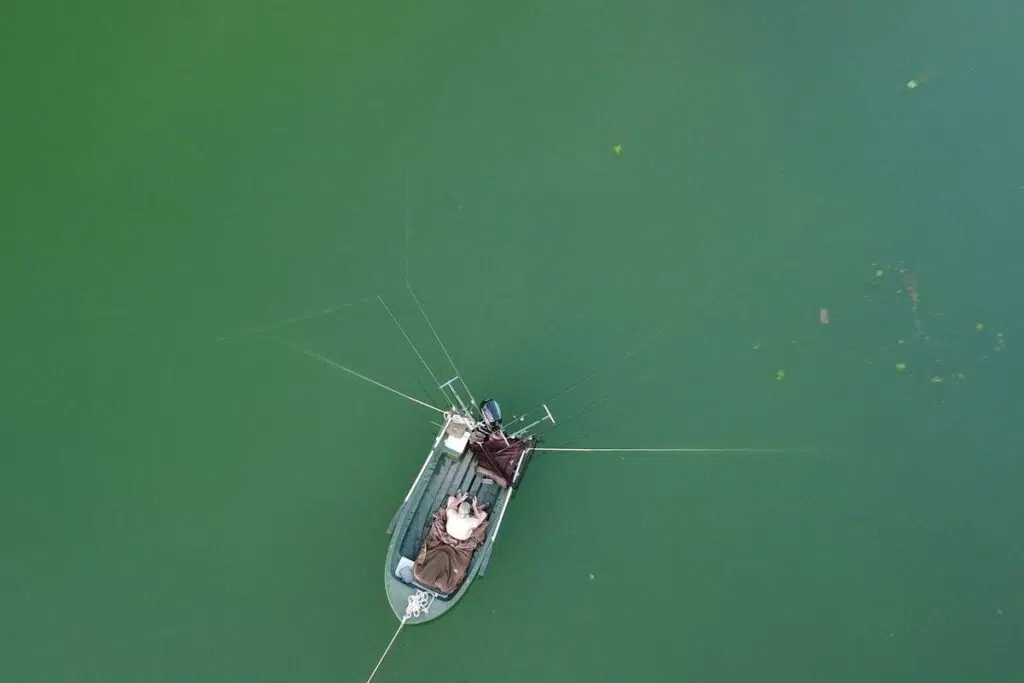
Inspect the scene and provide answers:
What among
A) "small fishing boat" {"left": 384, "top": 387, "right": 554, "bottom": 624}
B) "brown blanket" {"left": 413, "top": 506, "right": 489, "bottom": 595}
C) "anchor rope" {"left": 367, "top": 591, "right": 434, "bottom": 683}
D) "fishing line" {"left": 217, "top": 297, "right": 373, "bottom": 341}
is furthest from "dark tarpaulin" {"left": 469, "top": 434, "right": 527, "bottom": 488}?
"fishing line" {"left": 217, "top": 297, "right": 373, "bottom": 341}

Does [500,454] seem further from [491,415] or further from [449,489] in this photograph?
[449,489]

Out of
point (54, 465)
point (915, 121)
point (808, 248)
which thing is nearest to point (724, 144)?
point (808, 248)

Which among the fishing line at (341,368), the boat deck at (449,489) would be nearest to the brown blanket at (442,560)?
the boat deck at (449,489)

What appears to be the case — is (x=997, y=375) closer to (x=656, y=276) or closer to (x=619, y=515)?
(x=656, y=276)

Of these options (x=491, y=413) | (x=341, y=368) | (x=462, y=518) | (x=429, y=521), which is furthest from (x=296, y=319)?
(x=462, y=518)

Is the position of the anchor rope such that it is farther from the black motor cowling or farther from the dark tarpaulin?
the black motor cowling
